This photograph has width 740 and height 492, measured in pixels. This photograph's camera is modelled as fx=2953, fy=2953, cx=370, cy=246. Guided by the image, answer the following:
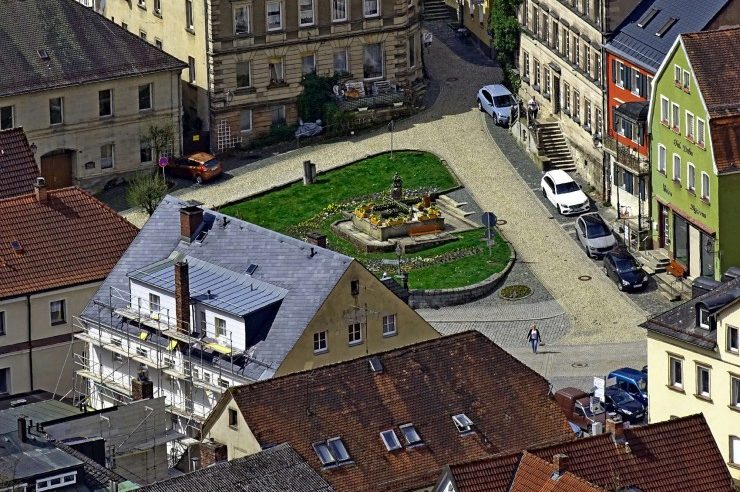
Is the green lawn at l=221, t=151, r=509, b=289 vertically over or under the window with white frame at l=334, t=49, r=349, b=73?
under

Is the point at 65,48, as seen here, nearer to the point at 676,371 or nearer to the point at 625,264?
the point at 625,264

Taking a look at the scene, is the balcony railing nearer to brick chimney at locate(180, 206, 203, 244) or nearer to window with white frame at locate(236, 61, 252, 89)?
window with white frame at locate(236, 61, 252, 89)

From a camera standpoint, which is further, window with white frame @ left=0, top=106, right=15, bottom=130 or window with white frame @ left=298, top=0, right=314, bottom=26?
window with white frame @ left=298, top=0, right=314, bottom=26

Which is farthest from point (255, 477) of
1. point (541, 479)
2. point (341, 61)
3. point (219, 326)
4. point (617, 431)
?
point (341, 61)

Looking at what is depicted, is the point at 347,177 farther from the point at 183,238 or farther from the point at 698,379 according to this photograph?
the point at 698,379

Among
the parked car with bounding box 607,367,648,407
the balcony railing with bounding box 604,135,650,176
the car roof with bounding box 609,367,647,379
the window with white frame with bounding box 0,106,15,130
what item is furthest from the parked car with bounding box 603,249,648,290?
the window with white frame with bounding box 0,106,15,130

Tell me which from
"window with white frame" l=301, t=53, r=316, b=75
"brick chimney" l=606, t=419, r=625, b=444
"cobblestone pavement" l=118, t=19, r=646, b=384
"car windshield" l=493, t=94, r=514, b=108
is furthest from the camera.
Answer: "window with white frame" l=301, t=53, r=316, b=75

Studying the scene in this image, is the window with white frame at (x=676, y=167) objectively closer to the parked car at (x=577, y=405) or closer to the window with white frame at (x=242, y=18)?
the parked car at (x=577, y=405)

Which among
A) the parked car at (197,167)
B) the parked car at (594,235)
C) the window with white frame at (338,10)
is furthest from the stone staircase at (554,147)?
the parked car at (197,167)
